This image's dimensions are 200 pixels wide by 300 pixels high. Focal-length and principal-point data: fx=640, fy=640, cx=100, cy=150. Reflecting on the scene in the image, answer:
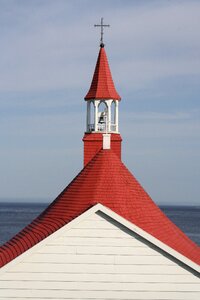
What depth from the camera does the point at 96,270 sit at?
53.5 feet

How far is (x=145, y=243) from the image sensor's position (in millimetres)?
16391

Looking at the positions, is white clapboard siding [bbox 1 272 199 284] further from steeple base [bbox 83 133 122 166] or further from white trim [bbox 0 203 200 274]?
steeple base [bbox 83 133 122 166]

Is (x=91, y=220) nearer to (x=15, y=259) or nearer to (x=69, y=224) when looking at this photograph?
(x=69, y=224)

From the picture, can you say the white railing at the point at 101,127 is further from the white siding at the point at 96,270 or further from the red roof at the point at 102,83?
the white siding at the point at 96,270

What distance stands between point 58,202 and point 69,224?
2884 mm

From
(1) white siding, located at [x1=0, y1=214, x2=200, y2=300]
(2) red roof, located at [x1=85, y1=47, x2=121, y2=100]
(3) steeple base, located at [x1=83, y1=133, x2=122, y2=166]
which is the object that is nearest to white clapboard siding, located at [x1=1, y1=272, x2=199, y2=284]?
(1) white siding, located at [x1=0, y1=214, x2=200, y2=300]

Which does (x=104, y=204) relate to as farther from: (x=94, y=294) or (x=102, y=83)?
(x=102, y=83)

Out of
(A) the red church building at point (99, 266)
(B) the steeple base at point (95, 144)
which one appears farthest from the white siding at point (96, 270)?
(B) the steeple base at point (95, 144)

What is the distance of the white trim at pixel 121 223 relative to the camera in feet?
53.2

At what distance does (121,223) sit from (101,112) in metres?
6.97

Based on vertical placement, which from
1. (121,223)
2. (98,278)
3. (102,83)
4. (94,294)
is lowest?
(94,294)

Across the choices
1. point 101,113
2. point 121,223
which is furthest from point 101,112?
point 121,223

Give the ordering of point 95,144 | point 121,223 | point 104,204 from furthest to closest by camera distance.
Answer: point 95,144
point 104,204
point 121,223

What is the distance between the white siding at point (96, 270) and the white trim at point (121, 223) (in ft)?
0.26
